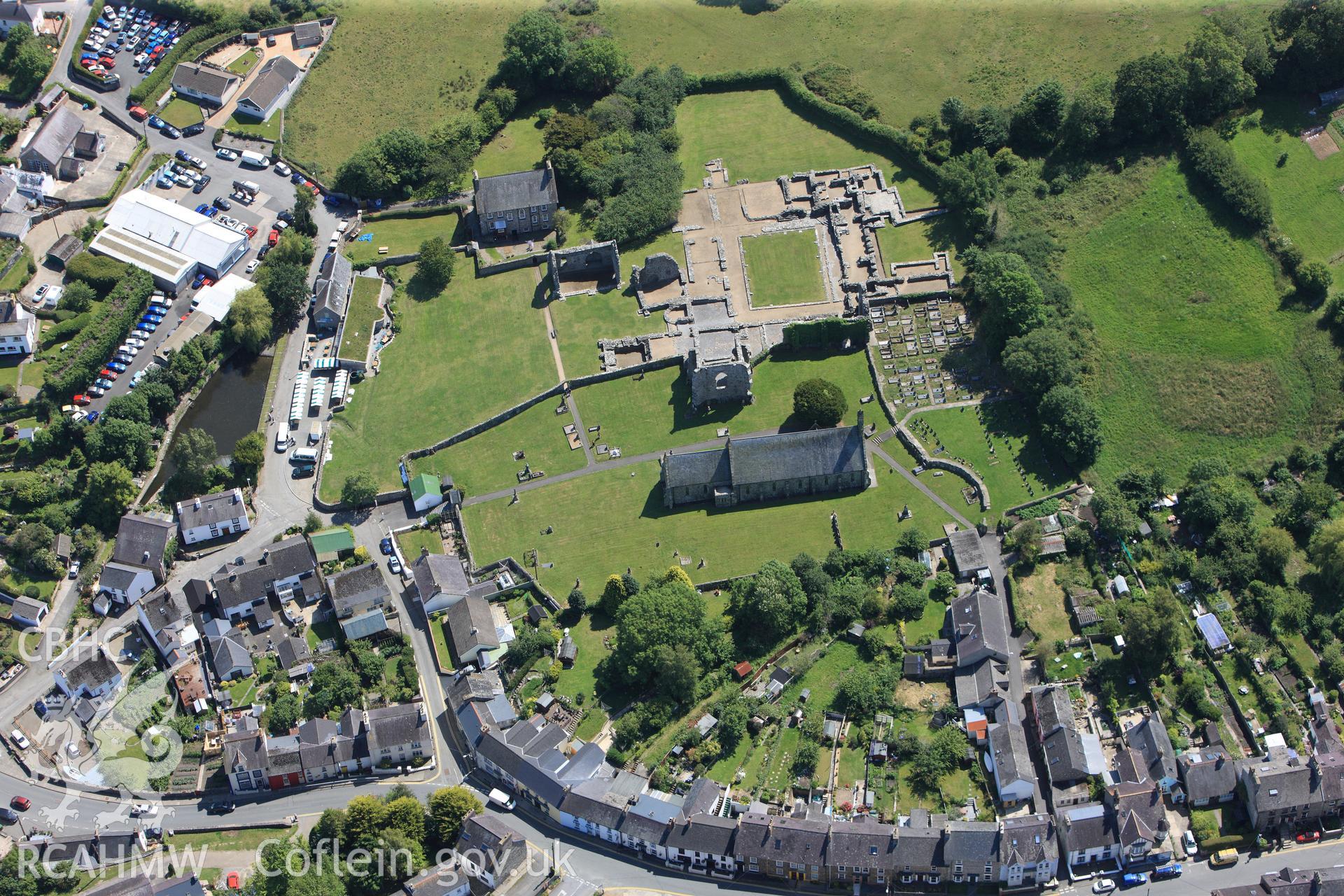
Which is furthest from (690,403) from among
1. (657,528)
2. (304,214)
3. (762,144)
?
(304,214)

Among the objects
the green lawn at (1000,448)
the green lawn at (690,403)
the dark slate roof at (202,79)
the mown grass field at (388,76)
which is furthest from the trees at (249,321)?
the green lawn at (1000,448)

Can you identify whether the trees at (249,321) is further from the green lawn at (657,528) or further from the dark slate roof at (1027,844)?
the dark slate roof at (1027,844)

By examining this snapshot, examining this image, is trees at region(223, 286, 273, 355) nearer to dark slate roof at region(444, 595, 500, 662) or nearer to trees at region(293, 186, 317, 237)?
trees at region(293, 186, 317, 237)

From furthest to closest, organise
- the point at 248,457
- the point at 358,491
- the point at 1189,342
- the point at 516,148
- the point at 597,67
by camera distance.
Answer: the point at 597,67 < the point at 516,148 < the point at 1189,342 < the point at 248,457 < the point at 358,491

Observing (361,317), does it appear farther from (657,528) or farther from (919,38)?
(919,38)

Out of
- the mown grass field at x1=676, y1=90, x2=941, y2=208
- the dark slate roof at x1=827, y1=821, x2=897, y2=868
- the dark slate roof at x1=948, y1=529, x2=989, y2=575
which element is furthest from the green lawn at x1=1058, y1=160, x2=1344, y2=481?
the dark slate roof at x1=827, y1=821, x2=897, y2=868
